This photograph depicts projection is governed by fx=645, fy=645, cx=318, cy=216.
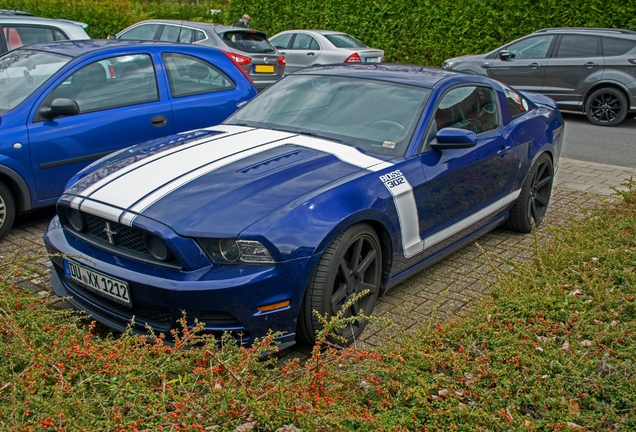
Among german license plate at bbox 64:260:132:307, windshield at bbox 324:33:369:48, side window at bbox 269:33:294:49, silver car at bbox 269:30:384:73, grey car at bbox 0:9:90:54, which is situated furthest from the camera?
side window at bbox 269:33:294:49

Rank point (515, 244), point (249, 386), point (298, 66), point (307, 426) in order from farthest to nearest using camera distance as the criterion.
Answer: point (298, 66) → point (515, 244) → point (249, 386) → point (307, 426)

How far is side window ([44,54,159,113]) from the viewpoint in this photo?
568cm

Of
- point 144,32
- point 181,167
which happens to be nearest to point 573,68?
point 144,32

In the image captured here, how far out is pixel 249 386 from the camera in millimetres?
2738

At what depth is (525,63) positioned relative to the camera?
509 inches

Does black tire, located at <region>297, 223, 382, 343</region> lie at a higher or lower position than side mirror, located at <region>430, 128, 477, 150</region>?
lower

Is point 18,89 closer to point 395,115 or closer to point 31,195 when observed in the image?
point 31,195

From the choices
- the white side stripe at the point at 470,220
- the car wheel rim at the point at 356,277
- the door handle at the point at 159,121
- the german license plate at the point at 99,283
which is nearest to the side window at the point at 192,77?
the door handle at the point at 159,121

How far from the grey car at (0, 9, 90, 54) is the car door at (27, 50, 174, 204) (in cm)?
296

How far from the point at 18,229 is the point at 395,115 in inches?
136

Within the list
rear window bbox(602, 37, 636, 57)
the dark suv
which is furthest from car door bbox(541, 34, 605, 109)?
rear window bbox(602, 37, 636, 57)

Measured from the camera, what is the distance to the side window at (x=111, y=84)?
5.68m

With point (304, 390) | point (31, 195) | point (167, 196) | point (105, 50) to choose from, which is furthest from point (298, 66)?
point (304, 390)

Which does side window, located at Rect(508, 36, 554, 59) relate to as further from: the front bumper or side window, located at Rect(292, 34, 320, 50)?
the front bumper
